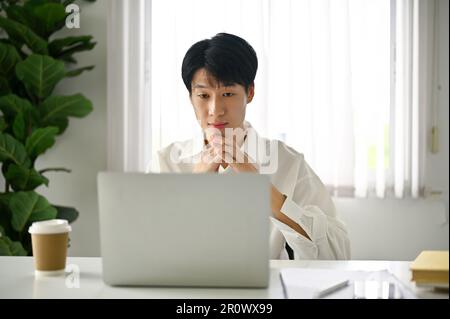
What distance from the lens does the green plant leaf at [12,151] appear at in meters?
1.88

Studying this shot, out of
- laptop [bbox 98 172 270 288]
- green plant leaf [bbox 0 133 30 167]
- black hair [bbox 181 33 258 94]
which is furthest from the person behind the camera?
green plant leaf [bbox 0 133 30 167]

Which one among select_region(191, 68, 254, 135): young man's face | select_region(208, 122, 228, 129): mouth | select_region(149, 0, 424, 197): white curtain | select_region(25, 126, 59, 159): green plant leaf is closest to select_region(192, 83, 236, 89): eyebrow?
select_region(191, 68, 254, 135): young man's face

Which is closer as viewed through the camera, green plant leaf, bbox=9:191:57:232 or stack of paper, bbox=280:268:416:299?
stack of paper, bbox=280:268:416:299

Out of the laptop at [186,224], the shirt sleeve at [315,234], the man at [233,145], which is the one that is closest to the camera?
the laptop at [186,224]

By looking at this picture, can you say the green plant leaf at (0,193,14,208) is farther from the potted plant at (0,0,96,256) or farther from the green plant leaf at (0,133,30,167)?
the green plant leaf at (0,133,30,167)

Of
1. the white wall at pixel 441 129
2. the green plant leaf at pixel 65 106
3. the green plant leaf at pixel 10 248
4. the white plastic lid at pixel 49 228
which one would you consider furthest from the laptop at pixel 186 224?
the white wall at pixel 441 129

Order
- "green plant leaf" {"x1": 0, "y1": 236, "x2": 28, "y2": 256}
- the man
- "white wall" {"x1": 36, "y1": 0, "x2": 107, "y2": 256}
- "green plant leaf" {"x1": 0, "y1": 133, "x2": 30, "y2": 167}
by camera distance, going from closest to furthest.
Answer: the man → "green plant leaf" {"x1": 0, "y1": 236, "x2": 28, "y2": 256} → "green plant leaf" {"x1": 0, "y1": 133, "x2": 30, "y2": 167} → "white wall" {"x1": 36, "y1": 0, "x2": 107, "y2": 256}

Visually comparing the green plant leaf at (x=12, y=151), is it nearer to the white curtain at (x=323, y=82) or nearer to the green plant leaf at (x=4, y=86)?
the green plant leaf at (x=4, y=86)

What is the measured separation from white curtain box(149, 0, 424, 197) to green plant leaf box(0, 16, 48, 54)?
0.42m

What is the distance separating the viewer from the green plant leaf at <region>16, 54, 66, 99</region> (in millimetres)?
1925

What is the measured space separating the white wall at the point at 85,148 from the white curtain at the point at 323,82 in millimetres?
255

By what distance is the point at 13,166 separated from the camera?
74.9 inches

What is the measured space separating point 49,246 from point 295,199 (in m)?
0.75

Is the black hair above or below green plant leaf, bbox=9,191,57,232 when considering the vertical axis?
above
